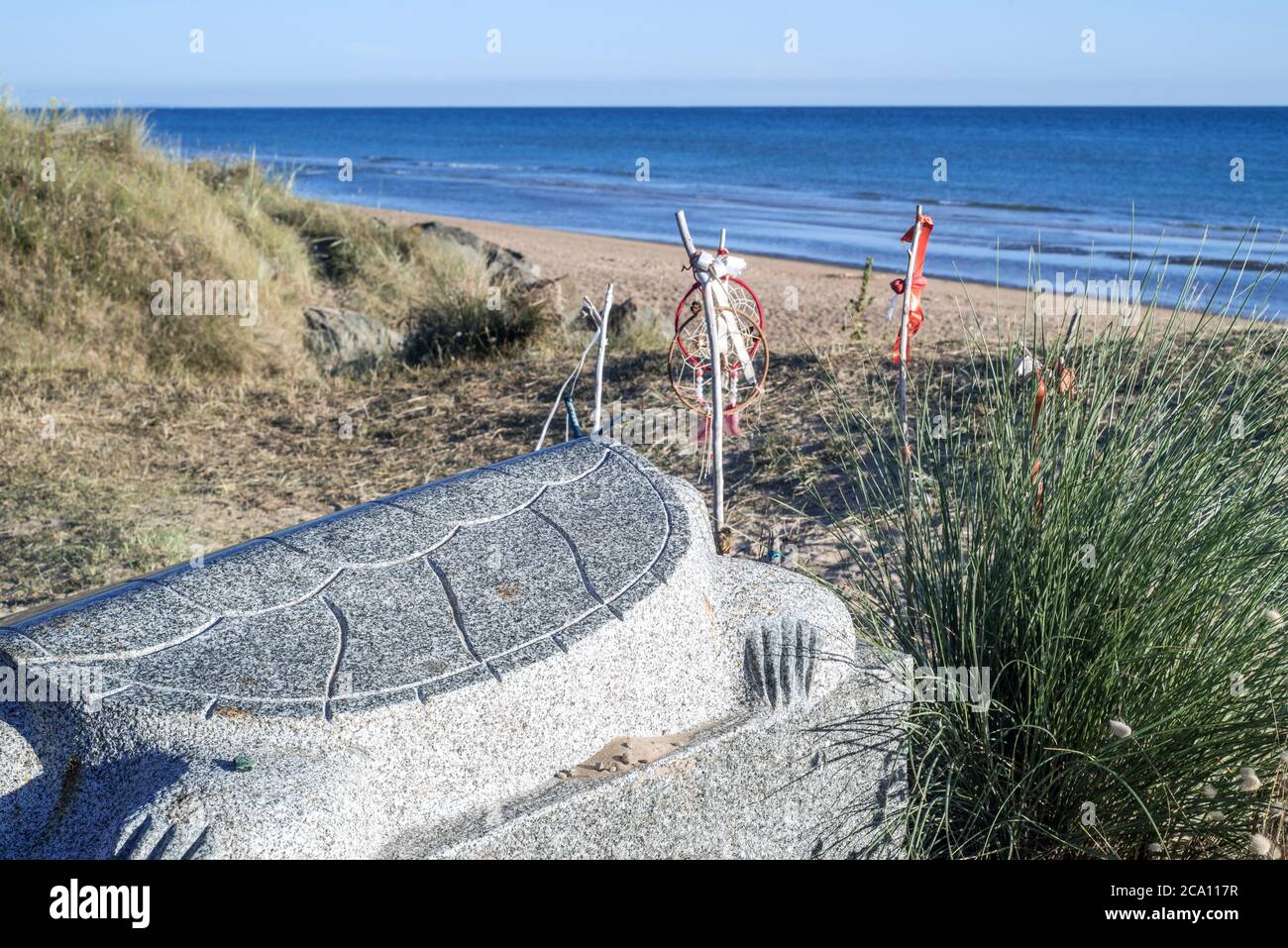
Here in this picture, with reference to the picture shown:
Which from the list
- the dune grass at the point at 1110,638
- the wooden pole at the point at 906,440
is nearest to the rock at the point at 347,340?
the wooden pole at the point at 906,440

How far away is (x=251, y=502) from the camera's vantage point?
5.32 m

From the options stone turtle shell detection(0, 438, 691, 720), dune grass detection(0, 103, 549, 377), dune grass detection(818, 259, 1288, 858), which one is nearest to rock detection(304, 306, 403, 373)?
dune grass detection(0, 103, 549, 377)

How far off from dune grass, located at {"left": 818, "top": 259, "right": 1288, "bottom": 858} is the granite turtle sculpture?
216 mm

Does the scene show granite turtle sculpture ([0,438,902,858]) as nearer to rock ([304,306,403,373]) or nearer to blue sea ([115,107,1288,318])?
blue sea ([115,107,1288,318])

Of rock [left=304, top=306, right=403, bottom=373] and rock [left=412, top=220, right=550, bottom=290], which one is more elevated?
rock [left=412, top=220, right=550, bottom=290]

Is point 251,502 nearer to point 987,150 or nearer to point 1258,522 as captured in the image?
point 1258,522

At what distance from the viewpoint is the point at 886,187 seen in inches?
1088

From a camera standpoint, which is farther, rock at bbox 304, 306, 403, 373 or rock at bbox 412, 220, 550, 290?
rock at bbox 412, 220, 550, 290

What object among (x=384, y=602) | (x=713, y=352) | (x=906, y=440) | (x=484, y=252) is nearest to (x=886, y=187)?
(x=484, y=252)

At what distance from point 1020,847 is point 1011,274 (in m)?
12.8

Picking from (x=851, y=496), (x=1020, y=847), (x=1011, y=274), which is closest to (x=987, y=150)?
(x=1011, y=274)

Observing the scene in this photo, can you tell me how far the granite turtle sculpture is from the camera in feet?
6.40

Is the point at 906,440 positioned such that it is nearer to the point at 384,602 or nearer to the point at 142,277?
the point at 384,602

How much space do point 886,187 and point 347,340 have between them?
2191cm
